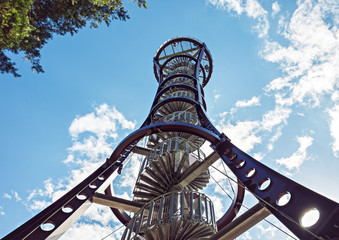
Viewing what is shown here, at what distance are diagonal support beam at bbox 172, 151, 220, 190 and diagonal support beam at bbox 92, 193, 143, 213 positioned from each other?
134cm

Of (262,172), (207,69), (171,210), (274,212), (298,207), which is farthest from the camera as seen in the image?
(207,69)

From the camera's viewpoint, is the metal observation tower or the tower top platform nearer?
the metal observation tower

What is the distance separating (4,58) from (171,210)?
5.80 metres

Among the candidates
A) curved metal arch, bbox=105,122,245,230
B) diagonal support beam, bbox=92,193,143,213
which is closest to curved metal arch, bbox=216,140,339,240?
curved metal arch, bbox=105,122,245,230

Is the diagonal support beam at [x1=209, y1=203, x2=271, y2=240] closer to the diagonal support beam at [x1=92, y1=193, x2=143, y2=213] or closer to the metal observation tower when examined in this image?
the metal observation tower

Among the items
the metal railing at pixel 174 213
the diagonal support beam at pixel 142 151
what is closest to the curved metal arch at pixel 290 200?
the metal railing at pixel 174 213

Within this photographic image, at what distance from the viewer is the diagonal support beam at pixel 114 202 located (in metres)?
5.96

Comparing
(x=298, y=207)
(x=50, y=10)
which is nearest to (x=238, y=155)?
(x=298, y=207)

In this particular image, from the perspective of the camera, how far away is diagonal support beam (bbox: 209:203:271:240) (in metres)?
4.69

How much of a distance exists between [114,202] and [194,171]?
2526 mm

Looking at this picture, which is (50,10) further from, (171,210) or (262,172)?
(262,172)

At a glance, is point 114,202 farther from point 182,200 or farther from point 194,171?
point 194,171

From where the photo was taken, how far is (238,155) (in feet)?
19.9

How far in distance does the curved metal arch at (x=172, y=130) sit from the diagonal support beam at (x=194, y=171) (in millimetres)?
654
